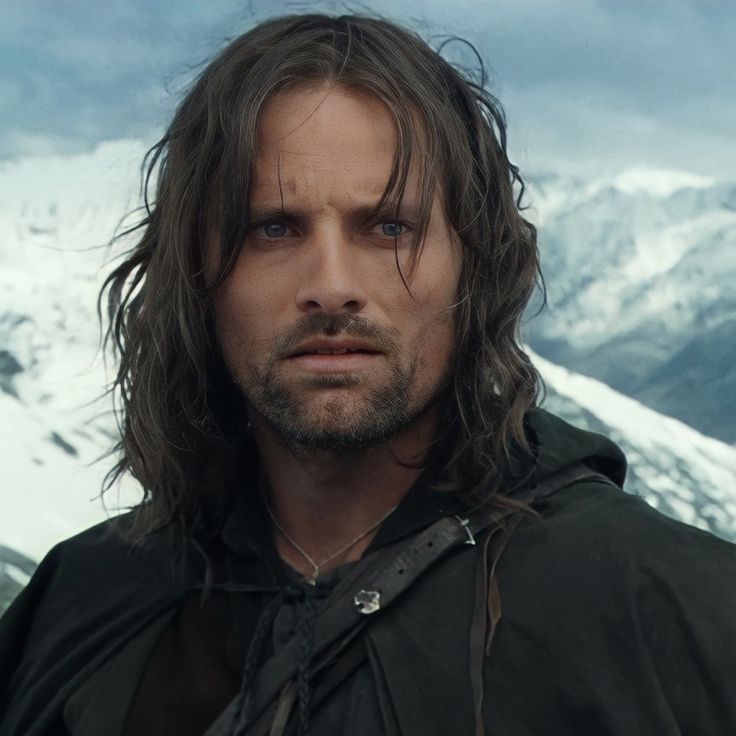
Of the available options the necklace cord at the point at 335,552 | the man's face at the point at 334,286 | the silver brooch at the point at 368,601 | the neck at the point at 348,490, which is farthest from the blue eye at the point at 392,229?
the silver brooch at the point at 368,601

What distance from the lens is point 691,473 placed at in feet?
12.4

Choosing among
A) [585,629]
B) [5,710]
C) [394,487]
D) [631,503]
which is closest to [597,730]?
[585,629]

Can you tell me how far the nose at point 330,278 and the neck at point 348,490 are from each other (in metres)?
0.29

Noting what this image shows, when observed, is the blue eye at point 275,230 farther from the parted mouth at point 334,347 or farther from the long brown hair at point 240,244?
the parted mouth at point 334,347

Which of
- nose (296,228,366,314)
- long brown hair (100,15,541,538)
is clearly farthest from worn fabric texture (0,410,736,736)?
nose (296,228,366,314)

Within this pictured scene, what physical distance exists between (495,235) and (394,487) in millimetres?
491

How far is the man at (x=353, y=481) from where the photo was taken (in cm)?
216

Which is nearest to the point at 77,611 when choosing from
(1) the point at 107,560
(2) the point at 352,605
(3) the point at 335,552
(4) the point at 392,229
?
(1) the point at 107,560

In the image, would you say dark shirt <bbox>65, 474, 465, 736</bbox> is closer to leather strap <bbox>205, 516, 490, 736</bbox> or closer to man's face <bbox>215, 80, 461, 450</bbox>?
leather strap <bbox>205, 516, 490, 736</bbox>

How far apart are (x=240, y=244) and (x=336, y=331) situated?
25cm

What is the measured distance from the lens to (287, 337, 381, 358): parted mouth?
7.52 feet

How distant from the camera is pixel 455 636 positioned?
87.1 inches

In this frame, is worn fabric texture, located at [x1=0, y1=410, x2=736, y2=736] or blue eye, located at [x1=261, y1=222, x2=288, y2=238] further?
blue eye, located at [x1=261, y1=222, x2=288, y2=238]

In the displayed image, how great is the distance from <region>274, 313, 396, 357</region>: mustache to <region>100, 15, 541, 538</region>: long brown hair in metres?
0.16
